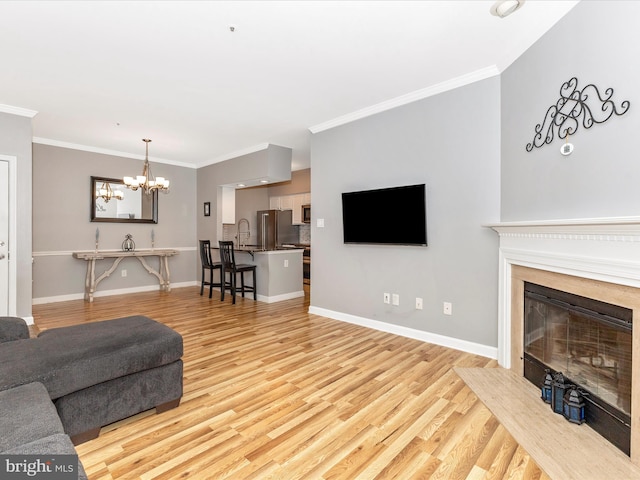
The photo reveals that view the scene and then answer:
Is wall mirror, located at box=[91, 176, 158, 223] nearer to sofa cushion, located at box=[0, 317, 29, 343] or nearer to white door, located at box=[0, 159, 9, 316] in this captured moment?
white door, located at box=[0, 159, 9, 316]

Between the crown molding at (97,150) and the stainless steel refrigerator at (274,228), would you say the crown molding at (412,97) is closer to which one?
the stainless steel refrigerator at (274,228)

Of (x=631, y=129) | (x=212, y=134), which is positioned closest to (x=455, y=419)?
(x=631, y=129)

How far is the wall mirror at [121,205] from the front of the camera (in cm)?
598

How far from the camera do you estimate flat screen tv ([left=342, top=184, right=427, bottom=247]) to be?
3533mm

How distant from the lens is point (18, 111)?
405cm

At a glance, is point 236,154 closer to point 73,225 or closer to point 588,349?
point 73,225

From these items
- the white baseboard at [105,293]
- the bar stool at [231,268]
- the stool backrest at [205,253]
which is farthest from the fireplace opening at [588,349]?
the white baseboard at [105,293]

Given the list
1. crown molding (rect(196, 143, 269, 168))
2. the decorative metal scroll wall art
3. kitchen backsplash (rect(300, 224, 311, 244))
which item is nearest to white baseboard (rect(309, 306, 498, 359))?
the decorative metal scroll wall art

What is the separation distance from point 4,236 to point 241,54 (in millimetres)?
3647

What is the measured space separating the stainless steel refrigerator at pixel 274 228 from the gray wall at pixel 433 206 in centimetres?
355

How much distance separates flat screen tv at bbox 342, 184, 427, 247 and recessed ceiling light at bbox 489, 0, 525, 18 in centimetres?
154

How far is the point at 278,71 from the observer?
3.09 meters

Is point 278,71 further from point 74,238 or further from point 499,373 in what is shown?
point 74,238

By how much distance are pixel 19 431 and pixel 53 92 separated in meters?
3.72
